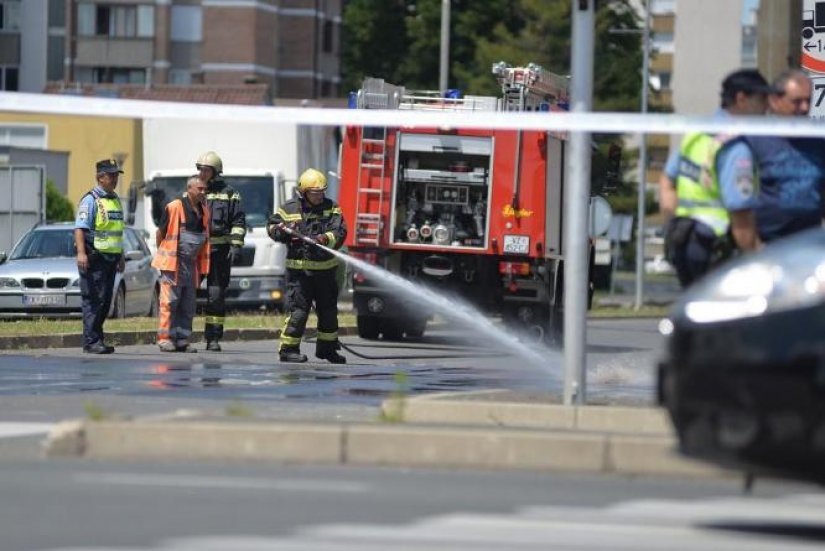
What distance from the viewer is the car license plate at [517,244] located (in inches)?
961

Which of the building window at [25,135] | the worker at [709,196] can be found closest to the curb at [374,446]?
the worker at [709,196]

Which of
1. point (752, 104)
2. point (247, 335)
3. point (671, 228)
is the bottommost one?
point (247, 335)

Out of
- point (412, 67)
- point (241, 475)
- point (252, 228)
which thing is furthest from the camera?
point (412, 67)

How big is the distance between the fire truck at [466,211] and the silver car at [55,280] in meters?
3.32

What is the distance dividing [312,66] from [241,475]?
8026 centimetres

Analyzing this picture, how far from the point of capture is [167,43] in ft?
287

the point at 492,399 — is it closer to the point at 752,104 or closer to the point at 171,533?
the point at 752,104

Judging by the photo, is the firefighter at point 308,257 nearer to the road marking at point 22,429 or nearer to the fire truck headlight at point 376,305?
the fire truck headlight at point 376,305

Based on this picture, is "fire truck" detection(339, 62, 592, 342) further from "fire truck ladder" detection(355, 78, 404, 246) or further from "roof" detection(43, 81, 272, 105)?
"roof" detection(43, 81, 272, 105)

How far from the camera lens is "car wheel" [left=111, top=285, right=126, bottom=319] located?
88.4 feet

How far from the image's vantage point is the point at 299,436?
10141 millimetres

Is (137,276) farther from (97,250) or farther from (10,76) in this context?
(10,76)

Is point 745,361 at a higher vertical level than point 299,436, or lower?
higher

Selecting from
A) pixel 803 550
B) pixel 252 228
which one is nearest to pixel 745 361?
pixel 803 550
